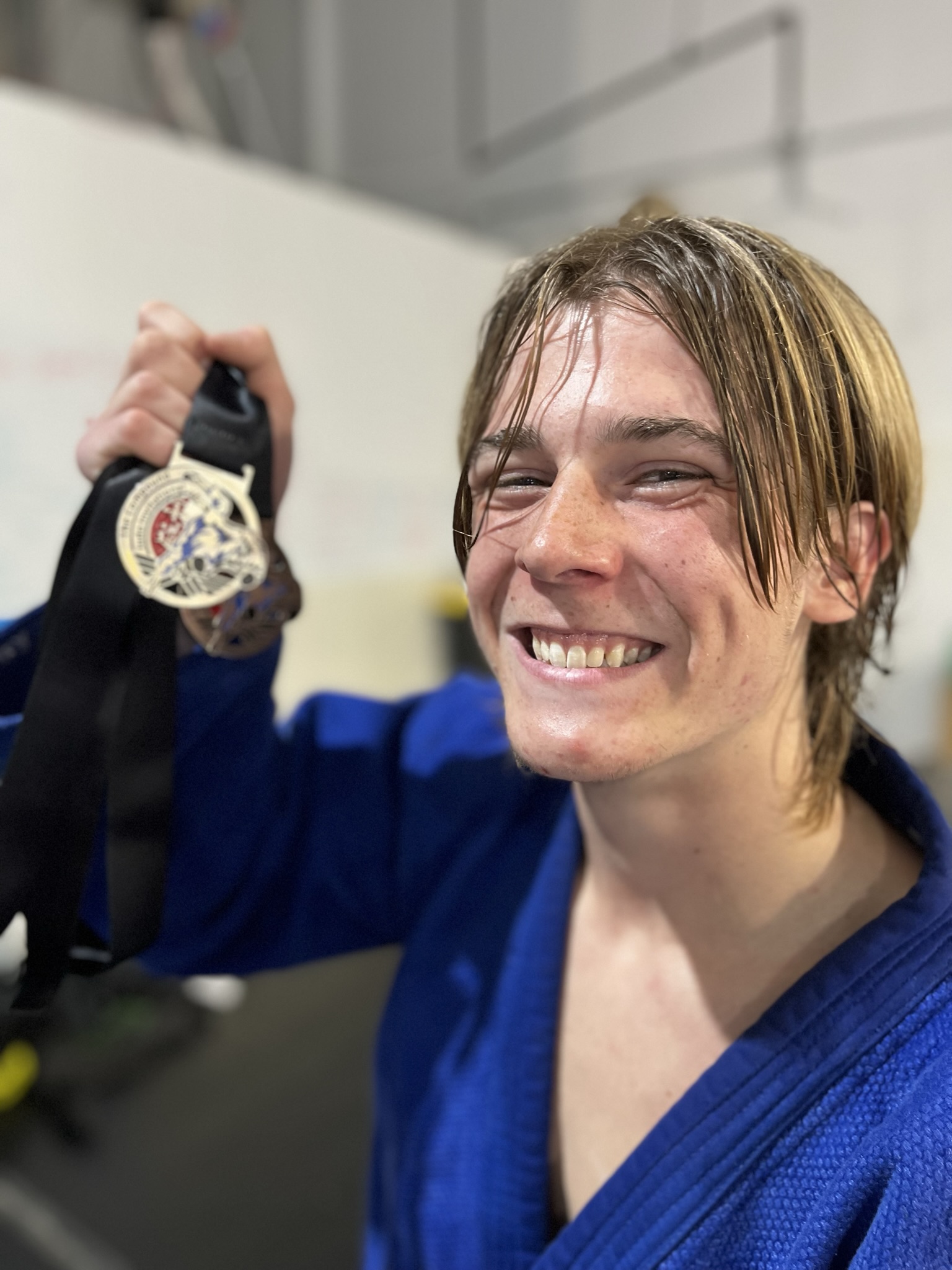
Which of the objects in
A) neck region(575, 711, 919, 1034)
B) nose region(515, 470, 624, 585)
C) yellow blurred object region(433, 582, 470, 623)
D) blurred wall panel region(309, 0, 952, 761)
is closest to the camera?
nose region(515, 470, 624, 585)

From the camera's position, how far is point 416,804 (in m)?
0.73

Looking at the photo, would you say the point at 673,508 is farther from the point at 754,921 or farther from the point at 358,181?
the point at 358,181

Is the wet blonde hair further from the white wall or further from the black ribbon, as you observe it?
the white wall

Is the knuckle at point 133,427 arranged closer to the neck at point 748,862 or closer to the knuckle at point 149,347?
the knuckle at point 149,347

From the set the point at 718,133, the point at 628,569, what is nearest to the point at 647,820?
the point at 628,569

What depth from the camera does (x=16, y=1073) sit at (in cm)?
126

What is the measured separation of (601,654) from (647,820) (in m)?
0.16

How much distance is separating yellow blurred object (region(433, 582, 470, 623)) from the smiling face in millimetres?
1622

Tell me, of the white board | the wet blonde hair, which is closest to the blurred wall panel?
the white board

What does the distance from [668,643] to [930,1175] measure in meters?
0.29

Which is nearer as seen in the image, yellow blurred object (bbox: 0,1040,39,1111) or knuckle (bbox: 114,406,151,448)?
knuckle (bbox: 114,406,151,448)

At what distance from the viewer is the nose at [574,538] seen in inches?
16.3

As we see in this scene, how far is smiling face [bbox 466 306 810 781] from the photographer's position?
42 cm

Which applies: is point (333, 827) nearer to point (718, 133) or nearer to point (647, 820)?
point (647, 820)
